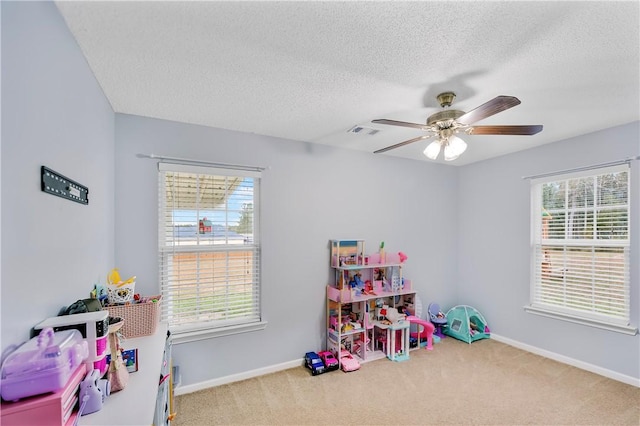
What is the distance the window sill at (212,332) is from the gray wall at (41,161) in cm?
110

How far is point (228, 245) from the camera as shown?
293cm

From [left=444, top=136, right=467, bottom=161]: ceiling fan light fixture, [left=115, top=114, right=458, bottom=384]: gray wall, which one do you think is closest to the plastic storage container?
[left=115, top=114, right=458, bottom=384]: gray wall

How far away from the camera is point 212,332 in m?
2.79

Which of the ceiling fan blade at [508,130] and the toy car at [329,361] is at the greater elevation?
the ceiling fan blade at [508,130]

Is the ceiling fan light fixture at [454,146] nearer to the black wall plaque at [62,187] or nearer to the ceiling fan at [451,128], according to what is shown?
the ceiling fan at [451,128]

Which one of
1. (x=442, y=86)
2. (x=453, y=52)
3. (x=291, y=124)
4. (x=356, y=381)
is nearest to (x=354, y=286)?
(x=356, y=381)

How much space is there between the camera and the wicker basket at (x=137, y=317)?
185 centimetres

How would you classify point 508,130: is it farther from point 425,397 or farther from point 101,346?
point 101,346

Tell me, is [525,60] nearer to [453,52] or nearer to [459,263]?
[453,52]

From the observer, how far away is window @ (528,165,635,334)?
9.67 feet

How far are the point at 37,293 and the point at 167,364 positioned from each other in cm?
112

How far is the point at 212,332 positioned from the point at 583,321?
12.4ft

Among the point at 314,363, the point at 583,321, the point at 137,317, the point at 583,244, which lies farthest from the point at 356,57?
the point at 583,321

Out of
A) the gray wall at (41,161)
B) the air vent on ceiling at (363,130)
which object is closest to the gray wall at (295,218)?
the air vent on ceiling at (363,130)
